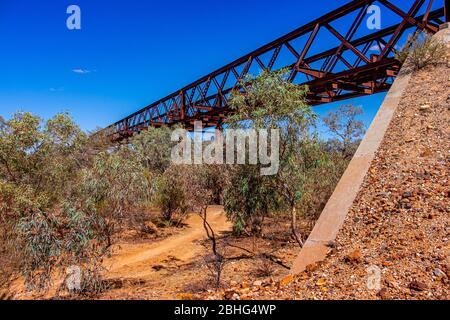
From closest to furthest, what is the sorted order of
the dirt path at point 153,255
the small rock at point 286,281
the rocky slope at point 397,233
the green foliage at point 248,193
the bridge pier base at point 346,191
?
the rocky slope at point 397,233, the small rock at point 286,281, the bridge pier base at point 346,191, the green foliage at point 248,193, the dirt path at point 153,255

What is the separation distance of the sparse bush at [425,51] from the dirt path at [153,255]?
→ 1072 cm

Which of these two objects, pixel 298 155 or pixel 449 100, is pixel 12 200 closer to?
pixel 298 155

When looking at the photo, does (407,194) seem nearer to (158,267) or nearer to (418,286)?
(418,286)

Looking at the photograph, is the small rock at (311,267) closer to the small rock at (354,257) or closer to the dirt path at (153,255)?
the small rock at (354,257)

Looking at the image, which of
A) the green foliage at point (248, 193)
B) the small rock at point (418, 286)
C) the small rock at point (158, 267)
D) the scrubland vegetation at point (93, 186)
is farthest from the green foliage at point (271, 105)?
the small rock at point (158, 267)

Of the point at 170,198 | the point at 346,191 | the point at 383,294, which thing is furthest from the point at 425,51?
the point at 170,198

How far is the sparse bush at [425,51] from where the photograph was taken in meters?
9.55

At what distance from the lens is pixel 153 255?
604 inches

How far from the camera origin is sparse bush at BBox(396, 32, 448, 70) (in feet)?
31.3

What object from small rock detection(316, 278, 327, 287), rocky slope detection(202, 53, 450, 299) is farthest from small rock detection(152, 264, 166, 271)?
small rock detection(316, 278, 327, 287)

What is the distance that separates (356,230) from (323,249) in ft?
2.55

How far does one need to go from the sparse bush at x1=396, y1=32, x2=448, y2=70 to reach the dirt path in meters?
10.7
